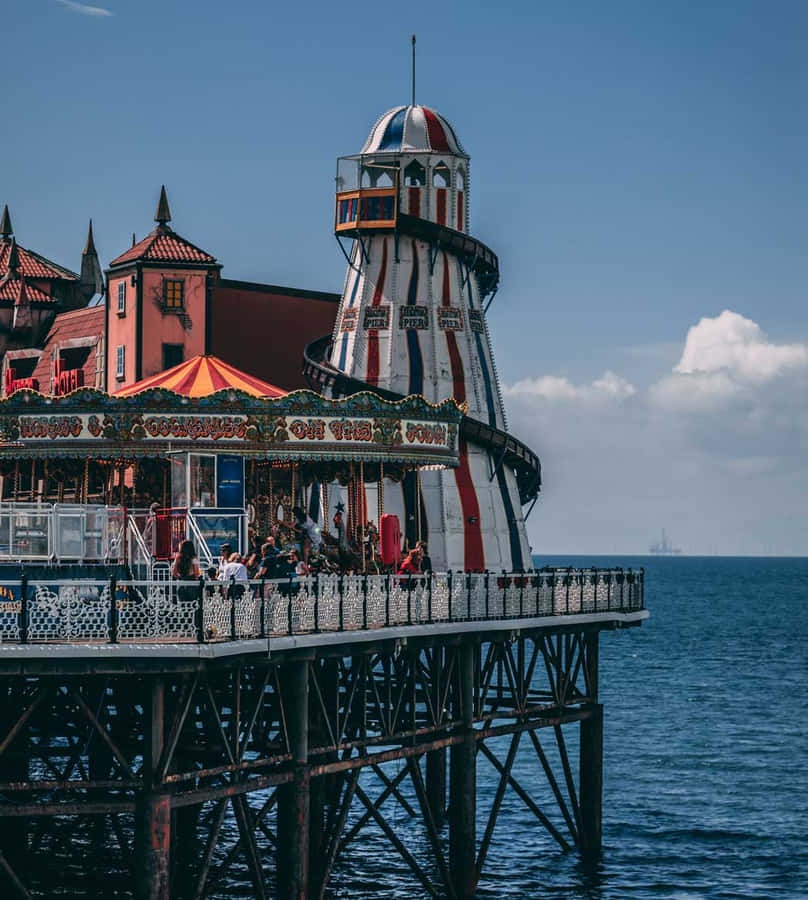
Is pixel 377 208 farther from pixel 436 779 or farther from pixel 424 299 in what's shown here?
pixel 436 779

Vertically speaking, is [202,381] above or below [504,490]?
above

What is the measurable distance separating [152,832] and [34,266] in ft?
162

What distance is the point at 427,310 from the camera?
62.8 meters

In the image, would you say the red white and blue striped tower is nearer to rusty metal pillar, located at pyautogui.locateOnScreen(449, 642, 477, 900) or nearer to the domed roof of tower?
the domed roof of tower

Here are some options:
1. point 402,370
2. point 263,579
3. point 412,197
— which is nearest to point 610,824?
point 402,370

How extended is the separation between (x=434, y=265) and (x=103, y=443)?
76.0 ft

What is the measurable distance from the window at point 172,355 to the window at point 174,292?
1.37 metres

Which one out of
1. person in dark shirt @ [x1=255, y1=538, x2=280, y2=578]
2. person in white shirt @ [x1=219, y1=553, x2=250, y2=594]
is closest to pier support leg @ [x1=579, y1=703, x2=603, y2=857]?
person in dark shirt @ [x1=255, y1=538, x2=280, y2=578]

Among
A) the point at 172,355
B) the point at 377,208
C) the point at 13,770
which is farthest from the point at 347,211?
the point at 13,770

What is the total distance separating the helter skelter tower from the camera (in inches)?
2436

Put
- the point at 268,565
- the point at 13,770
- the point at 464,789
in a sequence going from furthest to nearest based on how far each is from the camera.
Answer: the point at 13,770
the point at 464,789
the point at 268,565

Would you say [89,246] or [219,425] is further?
[89,246]

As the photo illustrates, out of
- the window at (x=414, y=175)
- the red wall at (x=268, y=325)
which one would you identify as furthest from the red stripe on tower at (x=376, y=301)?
the red wall at (x=268, y=325)

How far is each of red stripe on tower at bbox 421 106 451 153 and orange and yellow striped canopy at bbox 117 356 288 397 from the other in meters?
19.0
